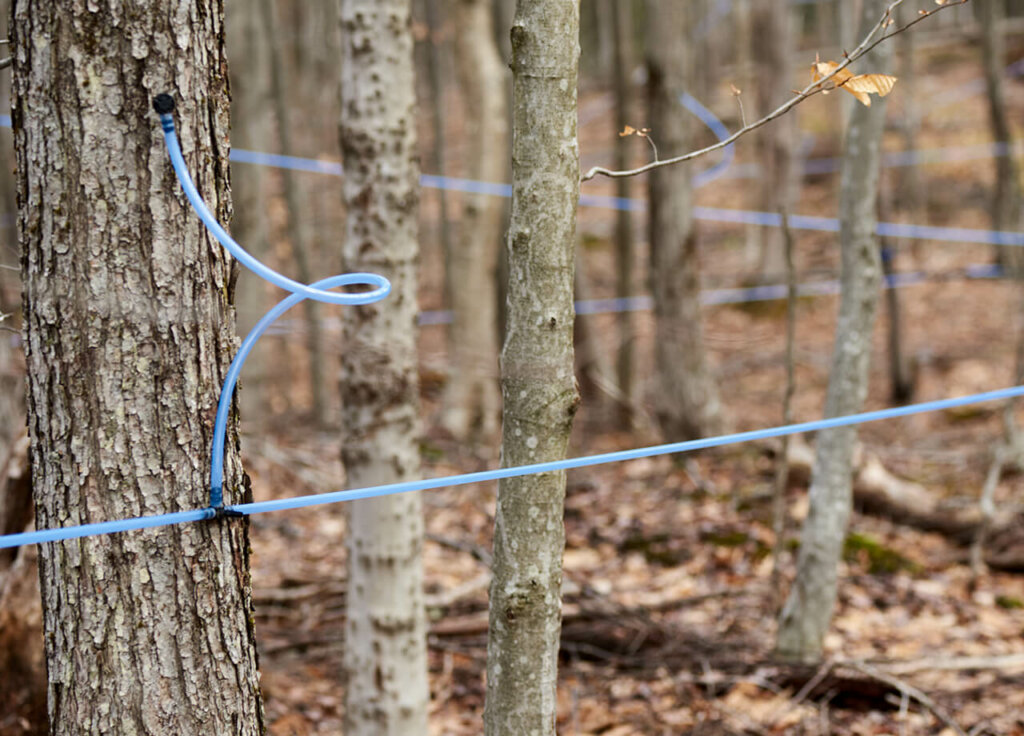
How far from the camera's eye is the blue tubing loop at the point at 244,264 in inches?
59.1

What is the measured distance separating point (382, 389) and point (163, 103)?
5.42 ft

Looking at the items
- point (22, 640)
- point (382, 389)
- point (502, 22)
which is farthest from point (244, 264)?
point (502, 22)

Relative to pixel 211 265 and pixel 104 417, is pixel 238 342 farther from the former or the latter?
pixel 104 417

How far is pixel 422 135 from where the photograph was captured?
19.4 meters

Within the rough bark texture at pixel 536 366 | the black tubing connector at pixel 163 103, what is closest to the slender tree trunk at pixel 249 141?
the rough bark texture at pixel 536 366

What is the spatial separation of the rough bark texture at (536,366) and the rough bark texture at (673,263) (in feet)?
11.5

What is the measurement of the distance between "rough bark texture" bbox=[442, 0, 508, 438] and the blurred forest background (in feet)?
A: 0.19

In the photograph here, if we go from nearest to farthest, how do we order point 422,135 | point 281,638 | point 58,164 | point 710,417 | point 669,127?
point 58,164, point 281,638, point 669,127, point 710,417, point 422,135

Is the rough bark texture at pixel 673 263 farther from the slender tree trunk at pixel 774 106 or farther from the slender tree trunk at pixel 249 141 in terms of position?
the slender tree trunk at pixel 774 106

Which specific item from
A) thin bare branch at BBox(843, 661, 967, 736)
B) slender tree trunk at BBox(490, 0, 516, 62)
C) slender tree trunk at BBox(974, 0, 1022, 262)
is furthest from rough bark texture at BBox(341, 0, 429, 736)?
slender tree trunk at BBox(974, 0, 1022, 262)

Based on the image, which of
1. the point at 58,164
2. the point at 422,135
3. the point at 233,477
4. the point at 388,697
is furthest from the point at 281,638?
the point at 422,135

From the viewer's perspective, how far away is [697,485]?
5.43m

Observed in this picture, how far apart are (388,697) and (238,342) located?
179cm

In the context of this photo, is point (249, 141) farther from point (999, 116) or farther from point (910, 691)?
point (910, 691)
